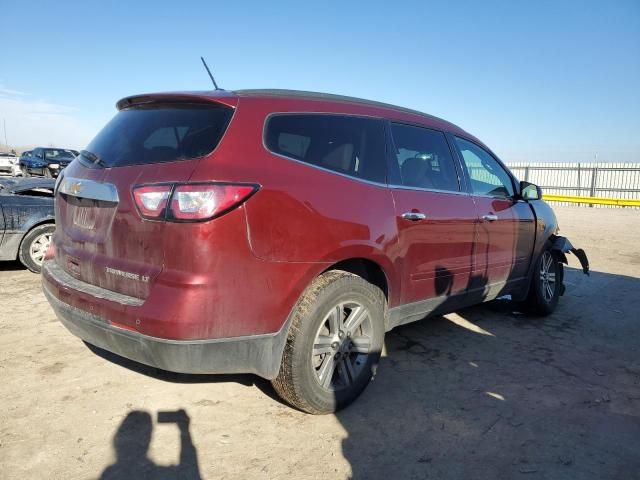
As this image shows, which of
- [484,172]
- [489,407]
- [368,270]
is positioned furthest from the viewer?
[484,172]

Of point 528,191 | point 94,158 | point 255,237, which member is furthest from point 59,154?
point 255,237

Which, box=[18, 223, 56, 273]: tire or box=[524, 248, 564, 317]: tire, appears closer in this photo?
box=[524, 248, 564, 317]: tire

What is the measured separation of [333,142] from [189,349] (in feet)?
4.93

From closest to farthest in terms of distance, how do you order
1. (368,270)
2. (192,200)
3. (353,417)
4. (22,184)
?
(192,200) → (353,417) → (368,270) → (22,184)

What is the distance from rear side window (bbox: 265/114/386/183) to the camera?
9.05 ft

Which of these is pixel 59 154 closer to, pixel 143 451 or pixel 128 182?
pixel 128 182

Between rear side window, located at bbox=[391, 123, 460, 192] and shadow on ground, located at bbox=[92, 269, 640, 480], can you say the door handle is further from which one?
shadow on ground, located at bbox=[92, 269, 640, 480]

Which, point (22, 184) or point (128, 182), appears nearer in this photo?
point (128, 182)

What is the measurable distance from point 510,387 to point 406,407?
2.83 feet

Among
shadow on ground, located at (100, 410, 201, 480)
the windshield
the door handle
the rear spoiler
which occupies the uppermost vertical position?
the windshield

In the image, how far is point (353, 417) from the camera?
2949mm

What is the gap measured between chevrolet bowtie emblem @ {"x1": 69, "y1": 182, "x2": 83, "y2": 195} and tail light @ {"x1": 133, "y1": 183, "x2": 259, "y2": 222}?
647 mm

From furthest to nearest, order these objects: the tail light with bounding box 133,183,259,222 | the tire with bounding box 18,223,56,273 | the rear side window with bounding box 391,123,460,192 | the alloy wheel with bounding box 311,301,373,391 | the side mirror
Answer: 1. the tire with bounding box 18,223,56,273
2. the side mirror
3. the rear side window with bounding box 391,123,460,192
4. the alloy wheel with bounding box 311,301,373,391
5. the tail light with bounding box 133,183,259,222

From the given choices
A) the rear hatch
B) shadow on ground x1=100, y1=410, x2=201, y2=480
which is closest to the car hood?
the rear hatch
